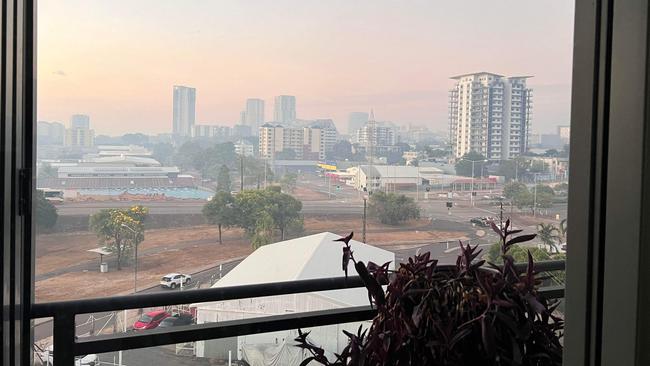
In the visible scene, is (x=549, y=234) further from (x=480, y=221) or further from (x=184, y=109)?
(x=184, y=109)

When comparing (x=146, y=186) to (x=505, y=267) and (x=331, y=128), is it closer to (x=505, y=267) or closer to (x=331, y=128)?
(x=331, y=128)

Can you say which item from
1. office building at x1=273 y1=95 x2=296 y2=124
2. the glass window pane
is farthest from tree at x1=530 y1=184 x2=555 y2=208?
office building at x1=273 y1=95 x2=296 y2=124

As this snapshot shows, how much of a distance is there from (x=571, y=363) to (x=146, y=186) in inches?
55.0

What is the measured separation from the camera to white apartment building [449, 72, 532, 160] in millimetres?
1115

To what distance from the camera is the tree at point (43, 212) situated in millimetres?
1784

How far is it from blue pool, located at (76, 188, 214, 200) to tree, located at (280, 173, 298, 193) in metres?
0.22

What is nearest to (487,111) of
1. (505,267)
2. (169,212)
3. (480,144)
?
(480,144)

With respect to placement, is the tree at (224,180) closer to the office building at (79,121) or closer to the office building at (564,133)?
the office building at (79,121)

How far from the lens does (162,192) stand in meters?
1.86

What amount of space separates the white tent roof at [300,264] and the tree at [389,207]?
0.34 feet

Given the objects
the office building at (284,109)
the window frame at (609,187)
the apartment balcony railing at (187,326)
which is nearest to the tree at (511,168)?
the window frame at (609,187)

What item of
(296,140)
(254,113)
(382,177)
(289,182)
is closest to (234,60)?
(254,113)

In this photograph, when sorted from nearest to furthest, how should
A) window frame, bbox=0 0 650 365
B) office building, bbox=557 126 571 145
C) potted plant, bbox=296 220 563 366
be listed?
window frame, bbox=0 0 650 365, office building, bbox=557 126 571 145, potted plant, bbox=296 220 563 366

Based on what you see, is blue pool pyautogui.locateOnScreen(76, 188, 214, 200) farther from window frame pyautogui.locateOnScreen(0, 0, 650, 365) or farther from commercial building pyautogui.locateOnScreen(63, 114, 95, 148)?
window frame pyautogui.locateOnScreen(0, 0, 650, 365)
